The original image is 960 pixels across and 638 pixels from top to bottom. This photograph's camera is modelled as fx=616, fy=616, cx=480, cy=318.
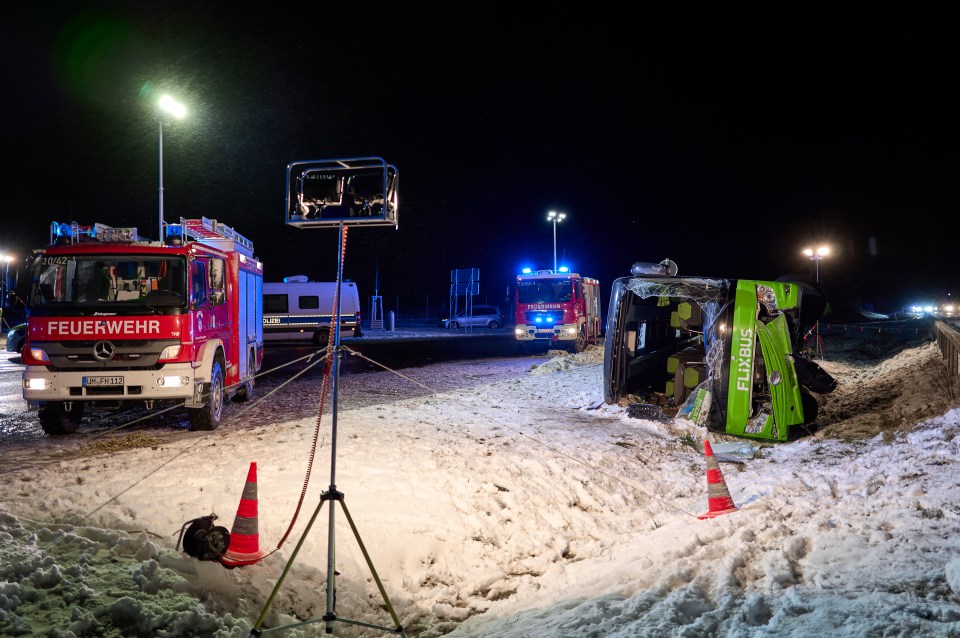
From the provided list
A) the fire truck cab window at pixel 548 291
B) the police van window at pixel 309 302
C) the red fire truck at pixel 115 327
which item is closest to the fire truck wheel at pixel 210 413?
the red fire truck at pixel 115 327

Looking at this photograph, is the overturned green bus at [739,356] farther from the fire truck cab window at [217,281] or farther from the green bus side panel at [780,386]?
the fire truck cab window at [217,281]

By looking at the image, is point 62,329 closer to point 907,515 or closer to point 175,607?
point 175,607

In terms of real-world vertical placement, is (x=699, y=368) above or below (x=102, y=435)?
above

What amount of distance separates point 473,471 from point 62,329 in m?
5.82

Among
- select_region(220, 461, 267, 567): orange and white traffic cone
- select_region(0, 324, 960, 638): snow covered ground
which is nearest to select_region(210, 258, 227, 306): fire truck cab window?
select_region(0, 324, 960, 638): snow covered ground

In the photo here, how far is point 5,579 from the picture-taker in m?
3.61

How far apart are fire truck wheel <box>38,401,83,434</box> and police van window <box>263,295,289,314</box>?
1840 centimetres

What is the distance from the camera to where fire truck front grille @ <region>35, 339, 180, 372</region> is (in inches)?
322

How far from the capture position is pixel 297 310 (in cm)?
2728

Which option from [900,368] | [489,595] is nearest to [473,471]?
[489,595]

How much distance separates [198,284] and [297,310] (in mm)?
18834

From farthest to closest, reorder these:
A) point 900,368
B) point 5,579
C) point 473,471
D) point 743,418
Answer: point 900,368 → point 743,418 → point 473,471 → point 5,579

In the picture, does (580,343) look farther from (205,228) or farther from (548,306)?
(205,228)

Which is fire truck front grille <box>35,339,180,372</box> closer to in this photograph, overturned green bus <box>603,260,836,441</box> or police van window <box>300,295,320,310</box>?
overturned green bus <box>603,260,836,441</box>
